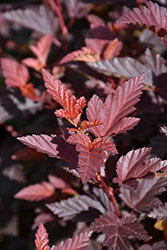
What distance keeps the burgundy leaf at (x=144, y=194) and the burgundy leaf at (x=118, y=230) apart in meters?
0.08

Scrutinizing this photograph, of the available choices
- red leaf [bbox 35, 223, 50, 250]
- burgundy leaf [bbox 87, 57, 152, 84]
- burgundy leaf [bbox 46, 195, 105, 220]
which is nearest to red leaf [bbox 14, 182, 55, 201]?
burgundy leaf [bbox 46, 195, 105, 220]

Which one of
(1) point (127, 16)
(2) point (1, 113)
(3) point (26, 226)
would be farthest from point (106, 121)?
(3) point (26, 226)

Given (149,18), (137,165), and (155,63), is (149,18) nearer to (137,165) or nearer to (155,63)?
(155,63)

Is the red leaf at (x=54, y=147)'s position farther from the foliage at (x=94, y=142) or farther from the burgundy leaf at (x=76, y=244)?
the burgundy leaf at (x=76, y=244)

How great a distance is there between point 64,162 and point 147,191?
11.8 inches

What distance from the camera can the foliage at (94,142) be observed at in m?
0.74

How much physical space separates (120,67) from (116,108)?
0.80ft

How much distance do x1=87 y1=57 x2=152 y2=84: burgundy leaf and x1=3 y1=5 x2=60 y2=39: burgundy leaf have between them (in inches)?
23.9

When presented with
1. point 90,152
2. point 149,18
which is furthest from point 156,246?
point 149,18

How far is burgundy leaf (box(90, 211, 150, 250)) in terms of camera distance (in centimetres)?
77

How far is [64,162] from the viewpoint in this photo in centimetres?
84

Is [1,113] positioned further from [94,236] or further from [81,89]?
[94,236]

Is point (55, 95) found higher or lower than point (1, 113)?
lower

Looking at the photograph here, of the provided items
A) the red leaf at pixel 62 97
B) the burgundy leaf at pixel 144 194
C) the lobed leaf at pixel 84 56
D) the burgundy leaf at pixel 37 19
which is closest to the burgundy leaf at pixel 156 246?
the burgundy leaf at pixel 144 194
